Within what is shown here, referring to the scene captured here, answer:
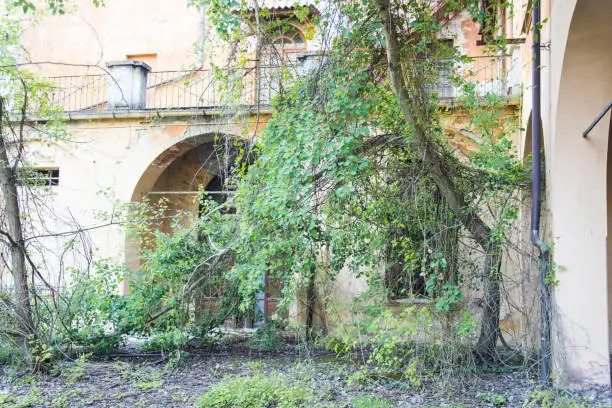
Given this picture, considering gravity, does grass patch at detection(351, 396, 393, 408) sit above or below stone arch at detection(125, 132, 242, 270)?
below

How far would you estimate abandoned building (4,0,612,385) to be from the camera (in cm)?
638

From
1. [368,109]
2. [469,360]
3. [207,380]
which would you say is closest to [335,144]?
[368,109]

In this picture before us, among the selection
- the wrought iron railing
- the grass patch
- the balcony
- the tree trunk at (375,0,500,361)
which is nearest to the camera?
the grass patch

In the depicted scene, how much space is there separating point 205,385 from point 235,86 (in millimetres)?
4014

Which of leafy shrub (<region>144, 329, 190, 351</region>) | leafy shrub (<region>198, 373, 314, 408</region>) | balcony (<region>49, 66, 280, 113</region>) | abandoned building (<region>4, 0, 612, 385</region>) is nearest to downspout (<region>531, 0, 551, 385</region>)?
abandoned building (<region>4, 0, 612, 385</region>)

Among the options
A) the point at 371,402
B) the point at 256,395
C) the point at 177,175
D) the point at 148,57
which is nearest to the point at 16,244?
the point at 256,395

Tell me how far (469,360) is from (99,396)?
179 inches

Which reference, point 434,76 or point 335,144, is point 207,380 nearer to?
point 335,144

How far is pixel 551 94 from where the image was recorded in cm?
679

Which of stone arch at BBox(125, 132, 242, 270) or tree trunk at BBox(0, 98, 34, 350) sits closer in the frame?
tree trunk at BBox(0, 98, 34, 350)

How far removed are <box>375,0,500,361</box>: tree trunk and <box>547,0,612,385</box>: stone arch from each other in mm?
1115

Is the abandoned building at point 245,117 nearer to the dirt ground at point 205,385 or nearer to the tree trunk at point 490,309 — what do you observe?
the tree trunk at point 490,309

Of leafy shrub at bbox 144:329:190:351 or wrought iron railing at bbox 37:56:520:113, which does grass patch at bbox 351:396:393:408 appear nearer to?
leafy shrub at bbox 144:329:190:351

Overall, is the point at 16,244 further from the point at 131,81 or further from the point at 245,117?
the point at 131,81
